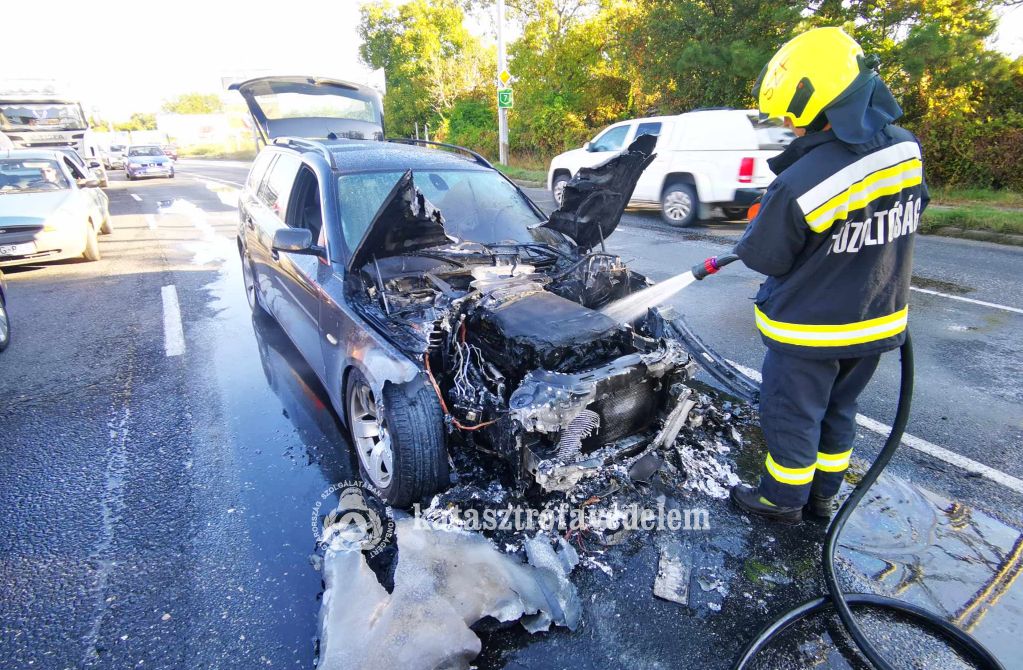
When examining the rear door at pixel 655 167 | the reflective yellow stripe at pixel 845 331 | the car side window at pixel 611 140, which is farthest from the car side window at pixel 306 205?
the car side window at pixel 611 140

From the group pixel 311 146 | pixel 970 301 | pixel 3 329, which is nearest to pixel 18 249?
pixel 3 329

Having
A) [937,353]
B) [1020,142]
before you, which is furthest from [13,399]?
[1020,142]

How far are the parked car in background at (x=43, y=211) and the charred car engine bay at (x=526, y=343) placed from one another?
715cm

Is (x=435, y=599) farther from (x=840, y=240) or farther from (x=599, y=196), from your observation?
(x=599, y=196)

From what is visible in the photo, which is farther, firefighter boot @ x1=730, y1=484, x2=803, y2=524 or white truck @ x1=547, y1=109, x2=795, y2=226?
white truck @ x1=547, y1=109, x2=795, y2=226

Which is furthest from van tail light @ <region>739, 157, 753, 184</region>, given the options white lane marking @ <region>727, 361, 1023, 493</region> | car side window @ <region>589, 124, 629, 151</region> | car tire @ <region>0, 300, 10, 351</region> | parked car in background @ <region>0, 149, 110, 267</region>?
parked car in background @ <region>0, 149, 110, 267</region>

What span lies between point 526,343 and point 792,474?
1.35m

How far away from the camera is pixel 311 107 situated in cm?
809

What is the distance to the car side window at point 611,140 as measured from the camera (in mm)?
10867

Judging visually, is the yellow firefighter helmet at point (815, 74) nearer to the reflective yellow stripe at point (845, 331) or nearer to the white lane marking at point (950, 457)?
the reflective yellow stripe at point (845, 331)

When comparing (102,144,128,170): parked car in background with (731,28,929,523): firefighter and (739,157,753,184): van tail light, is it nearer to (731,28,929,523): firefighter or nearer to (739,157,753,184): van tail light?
(739,157,753,184): van tail light

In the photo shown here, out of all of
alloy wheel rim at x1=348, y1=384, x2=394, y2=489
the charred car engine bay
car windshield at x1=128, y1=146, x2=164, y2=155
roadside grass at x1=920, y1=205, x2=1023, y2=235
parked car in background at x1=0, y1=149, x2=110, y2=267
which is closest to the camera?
the charred car engine bay

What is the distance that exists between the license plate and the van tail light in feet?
34.6

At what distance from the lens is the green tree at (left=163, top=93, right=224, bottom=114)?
84.6 metres
